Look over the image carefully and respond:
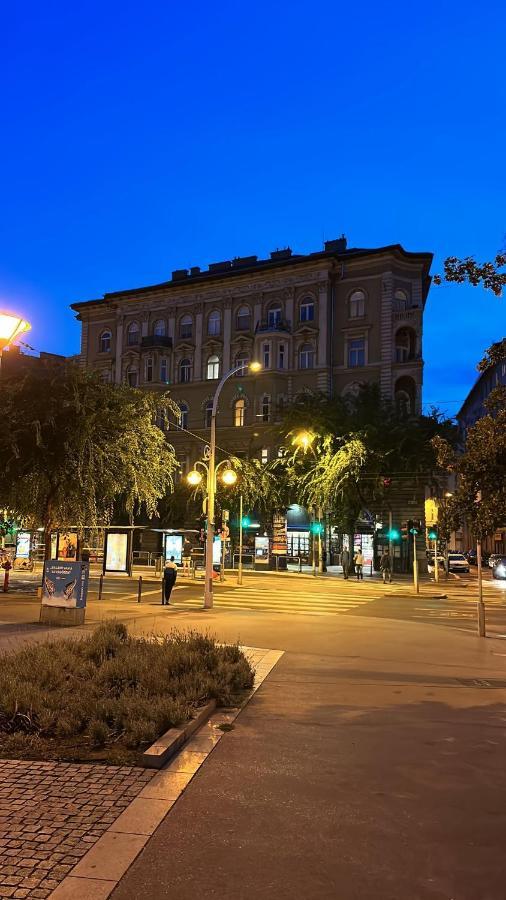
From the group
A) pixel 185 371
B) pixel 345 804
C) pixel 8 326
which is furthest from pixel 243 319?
pixel 345 804

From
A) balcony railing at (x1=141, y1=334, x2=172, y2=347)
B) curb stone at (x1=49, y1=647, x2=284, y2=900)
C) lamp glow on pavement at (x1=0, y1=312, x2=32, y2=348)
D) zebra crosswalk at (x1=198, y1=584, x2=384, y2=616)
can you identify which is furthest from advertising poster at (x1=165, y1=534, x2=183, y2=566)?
curb stone at (x1=49, y1=647, x2=284, y2=900)

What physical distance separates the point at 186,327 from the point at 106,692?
54.6 m

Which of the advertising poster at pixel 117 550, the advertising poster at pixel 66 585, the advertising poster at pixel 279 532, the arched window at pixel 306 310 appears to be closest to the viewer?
the advertising poster at pixel 66 585

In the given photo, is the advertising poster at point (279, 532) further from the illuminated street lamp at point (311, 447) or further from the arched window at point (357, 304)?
the arched window at point (357, 304)

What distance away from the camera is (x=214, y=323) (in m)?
58.9

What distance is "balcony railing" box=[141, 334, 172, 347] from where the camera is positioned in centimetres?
5978

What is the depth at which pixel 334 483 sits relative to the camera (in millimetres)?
40438

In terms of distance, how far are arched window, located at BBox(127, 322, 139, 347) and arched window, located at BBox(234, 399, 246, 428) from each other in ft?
40.7

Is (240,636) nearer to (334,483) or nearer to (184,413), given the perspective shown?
(334,483)

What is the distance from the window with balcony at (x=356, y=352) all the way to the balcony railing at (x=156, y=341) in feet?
53.4

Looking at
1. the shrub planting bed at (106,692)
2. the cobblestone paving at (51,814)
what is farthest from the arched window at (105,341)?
the cobblestone paving at (51,814)

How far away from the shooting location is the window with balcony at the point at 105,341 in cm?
6438

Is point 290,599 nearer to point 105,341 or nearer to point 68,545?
point 68,545

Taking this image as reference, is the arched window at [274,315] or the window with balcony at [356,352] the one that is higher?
the arched window at [274,315]
